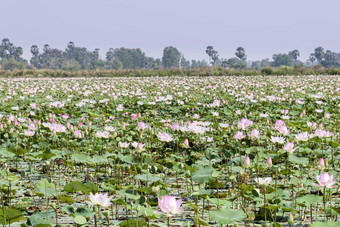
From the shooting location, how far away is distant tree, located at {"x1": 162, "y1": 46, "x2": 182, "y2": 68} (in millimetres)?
141875

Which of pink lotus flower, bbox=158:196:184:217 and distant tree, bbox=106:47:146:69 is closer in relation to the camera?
pink lotus flower, bbox=158:196:184:217

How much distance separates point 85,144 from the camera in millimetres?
4938

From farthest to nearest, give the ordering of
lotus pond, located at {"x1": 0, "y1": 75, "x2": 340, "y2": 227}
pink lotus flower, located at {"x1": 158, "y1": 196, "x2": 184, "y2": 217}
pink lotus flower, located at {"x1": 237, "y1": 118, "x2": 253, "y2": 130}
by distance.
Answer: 1. pink lotus flower, located at {"x1": 237, "y1": 118, "x2": 253, "y2": 130}
2. lotus pond, located at {"x1": 0, "y1": 75, "x2": 340, "y2": 227}
3. pink lotus flower, located at {"x1": 158, "y1": 196, "x2": 184, "y2": 217}

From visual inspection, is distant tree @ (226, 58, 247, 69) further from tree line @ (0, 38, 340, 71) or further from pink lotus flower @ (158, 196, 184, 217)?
pink lotus flower @ (158, 196, 184, 217)

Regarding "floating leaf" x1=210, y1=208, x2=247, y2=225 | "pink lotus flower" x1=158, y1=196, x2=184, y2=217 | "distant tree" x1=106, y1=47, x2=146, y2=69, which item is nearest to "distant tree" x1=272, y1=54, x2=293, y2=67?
"distant tree" x1=106, y1=47, x2=146, y2=69

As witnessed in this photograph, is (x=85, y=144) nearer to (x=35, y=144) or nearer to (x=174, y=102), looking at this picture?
(x=35, y=144)

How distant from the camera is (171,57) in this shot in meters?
143

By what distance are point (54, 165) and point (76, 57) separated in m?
158

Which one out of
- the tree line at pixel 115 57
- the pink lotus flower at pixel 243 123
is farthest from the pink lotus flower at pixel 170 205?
the tree line at pixel 115 57

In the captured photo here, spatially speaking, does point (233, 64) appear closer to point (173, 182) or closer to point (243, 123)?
point (243, 123)

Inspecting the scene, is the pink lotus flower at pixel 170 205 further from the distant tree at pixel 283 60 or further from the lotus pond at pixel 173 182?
the distant tree at pixel 283 60

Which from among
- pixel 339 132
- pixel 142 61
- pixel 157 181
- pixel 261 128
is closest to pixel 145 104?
pixel 261 128

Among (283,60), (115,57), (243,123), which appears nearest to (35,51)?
(115,57)

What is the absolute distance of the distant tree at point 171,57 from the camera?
465 feet
